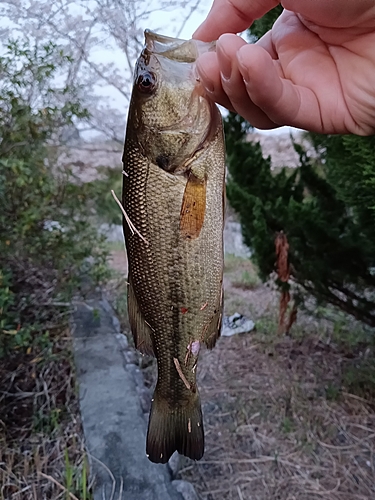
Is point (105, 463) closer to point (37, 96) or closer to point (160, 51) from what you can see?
point (160, 51)

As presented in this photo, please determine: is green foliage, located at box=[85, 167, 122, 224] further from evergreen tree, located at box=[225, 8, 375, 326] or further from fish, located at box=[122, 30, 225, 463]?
fish, located at box=[122, 30, 225, 463]

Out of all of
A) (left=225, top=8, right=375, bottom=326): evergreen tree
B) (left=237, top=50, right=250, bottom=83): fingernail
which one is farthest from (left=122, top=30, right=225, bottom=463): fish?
(left=225, top=8, right=375, bottom=326): evergreen tree

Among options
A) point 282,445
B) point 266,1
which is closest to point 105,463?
point 282,445

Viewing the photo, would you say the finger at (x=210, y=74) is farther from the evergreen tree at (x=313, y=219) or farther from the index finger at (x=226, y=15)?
the evergreen tree at (x=313, y=219)

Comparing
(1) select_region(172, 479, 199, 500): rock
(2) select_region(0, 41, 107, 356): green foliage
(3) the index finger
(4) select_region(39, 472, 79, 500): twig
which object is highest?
(3) the index finger

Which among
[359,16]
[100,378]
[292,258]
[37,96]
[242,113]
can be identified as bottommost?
[100,378]

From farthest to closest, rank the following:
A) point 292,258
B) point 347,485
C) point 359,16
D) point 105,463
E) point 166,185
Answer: point 292,258 < point 347,485 < point 105,463 < point 166,185 < point 359,16
